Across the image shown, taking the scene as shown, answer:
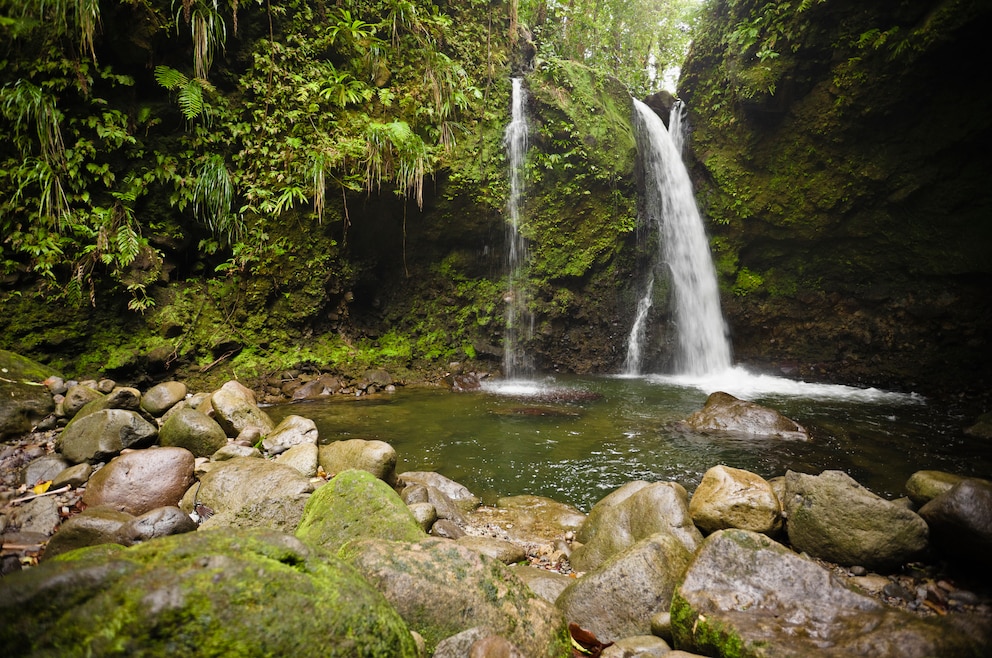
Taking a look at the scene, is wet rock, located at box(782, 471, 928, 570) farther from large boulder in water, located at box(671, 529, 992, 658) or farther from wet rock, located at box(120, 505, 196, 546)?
wet rock, located at box(120, 505, 196, 546)

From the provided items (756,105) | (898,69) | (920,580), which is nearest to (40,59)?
(920,580)

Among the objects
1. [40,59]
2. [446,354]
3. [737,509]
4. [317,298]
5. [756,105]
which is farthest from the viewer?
[446,354]

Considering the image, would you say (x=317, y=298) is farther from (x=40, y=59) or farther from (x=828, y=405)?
(x=828, y=405)

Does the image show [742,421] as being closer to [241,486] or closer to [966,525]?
[966,525]

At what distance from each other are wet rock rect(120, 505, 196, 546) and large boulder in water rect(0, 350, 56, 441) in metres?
2.86

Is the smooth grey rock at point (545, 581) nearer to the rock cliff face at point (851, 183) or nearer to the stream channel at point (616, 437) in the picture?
the stream channel at point (616, 437)

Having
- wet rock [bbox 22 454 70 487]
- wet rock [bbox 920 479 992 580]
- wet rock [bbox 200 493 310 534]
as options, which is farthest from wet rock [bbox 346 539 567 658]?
wet rock [bbox 22 454 70 487]

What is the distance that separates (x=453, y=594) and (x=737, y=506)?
2.42m

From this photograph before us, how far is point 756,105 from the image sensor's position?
10.0m

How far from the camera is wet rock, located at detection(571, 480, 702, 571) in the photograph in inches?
134

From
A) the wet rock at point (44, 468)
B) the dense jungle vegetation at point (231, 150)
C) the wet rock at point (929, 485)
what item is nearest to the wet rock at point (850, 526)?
the wet rock at point (929, 485)

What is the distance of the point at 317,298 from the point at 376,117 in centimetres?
393

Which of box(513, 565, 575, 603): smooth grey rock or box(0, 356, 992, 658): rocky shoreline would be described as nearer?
box(0, 356, 992, 658): rocky shoreline

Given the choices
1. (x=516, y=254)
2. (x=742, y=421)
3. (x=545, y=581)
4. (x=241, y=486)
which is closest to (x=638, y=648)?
(x=545, y=581)
